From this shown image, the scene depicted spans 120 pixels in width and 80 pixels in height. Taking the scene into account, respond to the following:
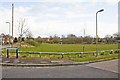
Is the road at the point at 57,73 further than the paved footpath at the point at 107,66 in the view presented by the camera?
No

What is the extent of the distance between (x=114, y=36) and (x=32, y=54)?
109 meters

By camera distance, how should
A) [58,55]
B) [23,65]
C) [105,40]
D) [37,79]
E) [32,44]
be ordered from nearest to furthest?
[37,79], [23,65], [58,55], [32,44], [105,40]

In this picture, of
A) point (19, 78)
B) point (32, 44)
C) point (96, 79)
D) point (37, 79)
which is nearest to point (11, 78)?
point (19, 78)

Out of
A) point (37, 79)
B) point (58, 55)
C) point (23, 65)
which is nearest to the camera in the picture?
point (37, 79)

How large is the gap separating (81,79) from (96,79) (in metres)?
0.74

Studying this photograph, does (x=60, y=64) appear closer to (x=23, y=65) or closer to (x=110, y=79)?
(x=23, y=65)

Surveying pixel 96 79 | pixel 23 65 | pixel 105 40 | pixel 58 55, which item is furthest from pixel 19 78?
pixel 105 40

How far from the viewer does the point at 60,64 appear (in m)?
18.9

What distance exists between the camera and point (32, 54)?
1115 inches

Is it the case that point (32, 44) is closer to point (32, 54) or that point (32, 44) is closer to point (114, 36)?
point (32, 54)

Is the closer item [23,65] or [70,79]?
[70,79]

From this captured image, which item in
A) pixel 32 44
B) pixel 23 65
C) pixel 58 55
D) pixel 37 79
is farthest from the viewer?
pixel 32 44

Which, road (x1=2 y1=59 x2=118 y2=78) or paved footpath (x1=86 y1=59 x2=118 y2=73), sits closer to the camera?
road (x1=2 y1=59 x2=118 y2=78)

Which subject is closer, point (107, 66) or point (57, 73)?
point (57, 73)
